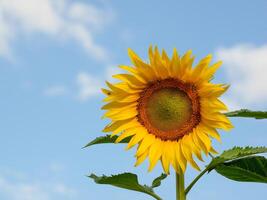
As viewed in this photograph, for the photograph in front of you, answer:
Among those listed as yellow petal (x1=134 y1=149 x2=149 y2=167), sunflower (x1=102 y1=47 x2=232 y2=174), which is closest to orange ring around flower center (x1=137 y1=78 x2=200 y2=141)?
sunflower (x1=102 y1=47 x2=232 y2=174)

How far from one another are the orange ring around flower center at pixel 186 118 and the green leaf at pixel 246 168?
0.47 meters

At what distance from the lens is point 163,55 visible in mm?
6074

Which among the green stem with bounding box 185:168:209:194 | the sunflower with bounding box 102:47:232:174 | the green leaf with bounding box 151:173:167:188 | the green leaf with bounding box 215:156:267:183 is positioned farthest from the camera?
the green leaf with bounding box 151:173:167:188

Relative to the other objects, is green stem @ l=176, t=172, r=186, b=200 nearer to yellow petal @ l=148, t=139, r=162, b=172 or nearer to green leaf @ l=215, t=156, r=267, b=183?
yellow petal @ l=148, t=139, r=162, b=172

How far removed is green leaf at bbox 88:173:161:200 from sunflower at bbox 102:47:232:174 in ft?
0.70

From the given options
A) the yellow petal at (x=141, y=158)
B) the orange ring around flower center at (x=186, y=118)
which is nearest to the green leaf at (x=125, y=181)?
the yellow petal at (x=141, y=158)

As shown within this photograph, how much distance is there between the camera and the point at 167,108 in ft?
21.2

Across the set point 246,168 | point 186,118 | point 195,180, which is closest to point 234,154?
point 246,168

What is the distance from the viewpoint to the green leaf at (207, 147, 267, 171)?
20.8 feet

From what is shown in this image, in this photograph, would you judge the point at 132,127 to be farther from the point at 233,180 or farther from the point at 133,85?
the point at 233,180

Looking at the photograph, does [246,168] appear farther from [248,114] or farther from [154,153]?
[154,153]

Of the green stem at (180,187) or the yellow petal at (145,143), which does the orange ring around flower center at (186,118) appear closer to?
the yellow petal at (145,143)

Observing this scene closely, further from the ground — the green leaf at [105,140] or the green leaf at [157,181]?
the green leaf at [157,181]

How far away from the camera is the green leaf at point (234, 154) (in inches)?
250
